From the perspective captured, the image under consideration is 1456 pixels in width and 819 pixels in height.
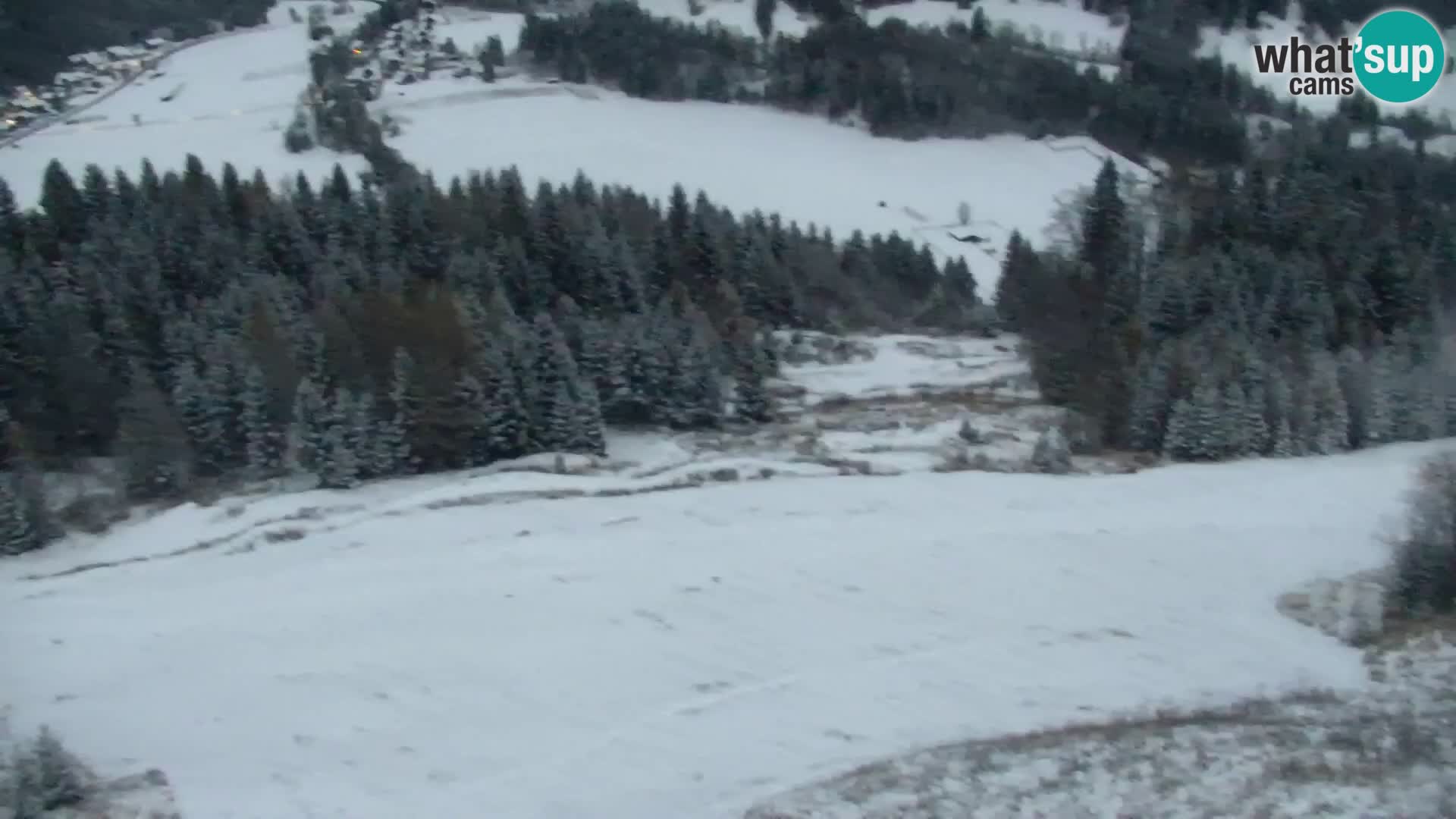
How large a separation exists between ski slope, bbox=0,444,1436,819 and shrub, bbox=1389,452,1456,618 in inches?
71.3

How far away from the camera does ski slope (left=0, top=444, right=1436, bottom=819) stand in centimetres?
1474

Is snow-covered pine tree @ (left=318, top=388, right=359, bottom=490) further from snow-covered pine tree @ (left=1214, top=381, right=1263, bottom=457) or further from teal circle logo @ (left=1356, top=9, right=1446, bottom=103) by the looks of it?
teal circle logo @ (left=1356, top=9, right=1446, bottom=103)

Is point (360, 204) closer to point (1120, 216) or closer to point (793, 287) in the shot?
point (793, 287)

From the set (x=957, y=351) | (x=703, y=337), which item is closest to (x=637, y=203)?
(x=957, y=351)

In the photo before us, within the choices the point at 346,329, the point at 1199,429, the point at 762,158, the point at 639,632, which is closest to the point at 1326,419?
the point at 1199,429

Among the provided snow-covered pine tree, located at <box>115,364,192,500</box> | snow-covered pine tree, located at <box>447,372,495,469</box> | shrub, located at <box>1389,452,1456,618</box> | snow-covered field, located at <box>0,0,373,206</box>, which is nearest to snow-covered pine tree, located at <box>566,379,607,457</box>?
snow-covered pine tree, located at <box>447,372,495,469</box>

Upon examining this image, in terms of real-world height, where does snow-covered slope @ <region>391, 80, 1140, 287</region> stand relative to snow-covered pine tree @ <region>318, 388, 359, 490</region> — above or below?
above

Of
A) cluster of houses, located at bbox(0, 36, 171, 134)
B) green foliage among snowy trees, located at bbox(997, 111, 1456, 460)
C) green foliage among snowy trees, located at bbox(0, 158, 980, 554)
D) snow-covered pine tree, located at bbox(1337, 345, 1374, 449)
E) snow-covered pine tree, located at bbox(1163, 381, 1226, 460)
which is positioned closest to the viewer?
green foliage among snowy trees, located at bbox(0, 158, 980, 554)

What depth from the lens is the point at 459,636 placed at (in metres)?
18.0

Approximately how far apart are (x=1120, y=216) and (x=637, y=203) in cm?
2118

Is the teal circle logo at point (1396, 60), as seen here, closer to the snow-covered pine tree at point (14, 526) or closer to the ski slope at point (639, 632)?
the ski slope at point (639, 632)

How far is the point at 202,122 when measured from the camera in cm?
7981

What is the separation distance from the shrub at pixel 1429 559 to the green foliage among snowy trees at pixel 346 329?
58.8 feet

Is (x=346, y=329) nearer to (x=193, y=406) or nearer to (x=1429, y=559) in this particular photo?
(x=193, y=406)
